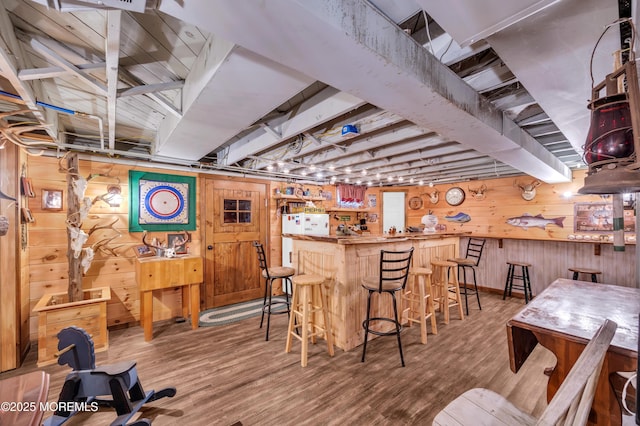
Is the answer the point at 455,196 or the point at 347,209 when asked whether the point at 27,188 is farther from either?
the point at 455,196

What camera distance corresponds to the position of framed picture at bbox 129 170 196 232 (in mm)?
3627

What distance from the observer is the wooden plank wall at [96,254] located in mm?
3031

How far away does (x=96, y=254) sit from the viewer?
338 cm

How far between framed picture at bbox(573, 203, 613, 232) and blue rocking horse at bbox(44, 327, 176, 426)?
638cm

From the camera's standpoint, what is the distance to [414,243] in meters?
3.66

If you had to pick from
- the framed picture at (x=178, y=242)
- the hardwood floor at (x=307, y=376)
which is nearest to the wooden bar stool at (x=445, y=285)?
the hardwood floor at (x=307, y=376)

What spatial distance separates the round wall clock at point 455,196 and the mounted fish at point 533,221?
1006 mm

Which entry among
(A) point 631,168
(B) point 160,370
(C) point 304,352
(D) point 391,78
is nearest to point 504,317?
(C) point 304,352

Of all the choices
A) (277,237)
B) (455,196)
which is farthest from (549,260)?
(277,237)

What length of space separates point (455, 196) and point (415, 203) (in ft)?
3.09

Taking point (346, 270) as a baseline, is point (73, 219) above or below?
above

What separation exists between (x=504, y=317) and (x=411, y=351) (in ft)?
6.52

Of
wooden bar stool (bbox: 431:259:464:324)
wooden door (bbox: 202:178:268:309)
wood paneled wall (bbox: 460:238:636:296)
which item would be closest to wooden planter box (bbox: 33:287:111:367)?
wooden door (bbox: 202:178:268:309)

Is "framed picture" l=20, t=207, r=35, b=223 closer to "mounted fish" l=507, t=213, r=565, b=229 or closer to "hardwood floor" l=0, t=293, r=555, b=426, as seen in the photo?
"hardwood floor" l=0, t=293, r=555, b=426
